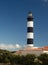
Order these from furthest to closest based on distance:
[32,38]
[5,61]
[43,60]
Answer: [32,38] → [5,61] → [43,60]

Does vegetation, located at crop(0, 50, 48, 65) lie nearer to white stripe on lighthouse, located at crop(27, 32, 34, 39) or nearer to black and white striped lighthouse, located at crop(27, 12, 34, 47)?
black and white striped lighthouse, located at crop(27, 12, 34, 47)

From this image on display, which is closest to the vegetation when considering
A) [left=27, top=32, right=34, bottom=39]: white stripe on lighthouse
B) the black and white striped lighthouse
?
the black and white striped lighthouse

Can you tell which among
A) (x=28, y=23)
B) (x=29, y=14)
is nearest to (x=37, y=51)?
(x=28, y=23)

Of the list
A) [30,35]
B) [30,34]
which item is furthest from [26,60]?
[30,34]

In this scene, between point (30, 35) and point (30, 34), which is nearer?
point (30, 35)

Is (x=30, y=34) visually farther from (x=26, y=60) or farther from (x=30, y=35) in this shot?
(x=26, y=60)

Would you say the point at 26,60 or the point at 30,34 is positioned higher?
the point at 30,34

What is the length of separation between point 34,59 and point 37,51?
21.0 feet

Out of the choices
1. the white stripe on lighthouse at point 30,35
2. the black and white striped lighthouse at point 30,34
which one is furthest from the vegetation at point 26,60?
the white stripe on lighthouse at point 30,35

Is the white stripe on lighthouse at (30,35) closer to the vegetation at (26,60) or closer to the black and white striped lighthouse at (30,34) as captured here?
the black and white striped lighthouse at (30,34)

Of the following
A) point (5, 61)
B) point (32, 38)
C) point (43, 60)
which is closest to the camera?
point (43, 60)

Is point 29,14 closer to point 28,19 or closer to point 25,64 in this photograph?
point 28,19

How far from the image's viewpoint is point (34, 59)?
49156 mm

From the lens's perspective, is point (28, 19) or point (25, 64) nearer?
point (25, 64)
